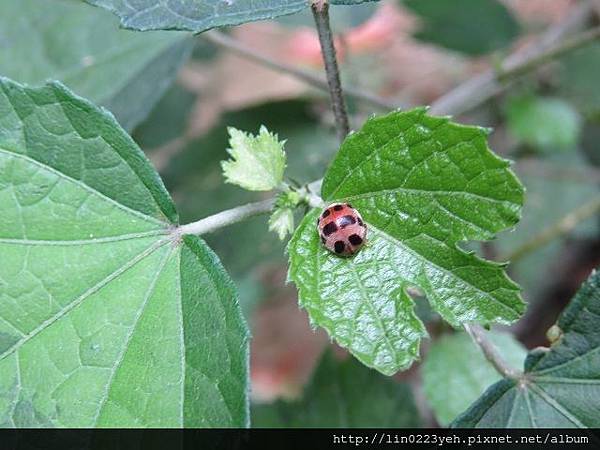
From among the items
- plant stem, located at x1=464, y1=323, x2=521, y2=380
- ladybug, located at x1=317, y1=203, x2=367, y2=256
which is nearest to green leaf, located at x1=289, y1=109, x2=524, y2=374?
ladybug, located at x1=317, y1=203, x2=367, y2=256

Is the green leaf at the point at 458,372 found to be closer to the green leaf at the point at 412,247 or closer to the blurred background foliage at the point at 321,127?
the blurred background foliage at the point at 321,127

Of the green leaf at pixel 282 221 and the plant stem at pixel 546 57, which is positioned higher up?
the plant stem at pixel 546 57

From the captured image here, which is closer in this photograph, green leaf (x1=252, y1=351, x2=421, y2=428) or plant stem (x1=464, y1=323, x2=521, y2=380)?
plant stem (x1=464, y1=323, x2=521, y2=380)

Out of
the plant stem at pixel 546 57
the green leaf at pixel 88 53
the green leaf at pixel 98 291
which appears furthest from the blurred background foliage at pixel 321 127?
the green leaf at pixel 98 291

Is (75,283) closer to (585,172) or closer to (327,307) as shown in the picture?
(327,307)

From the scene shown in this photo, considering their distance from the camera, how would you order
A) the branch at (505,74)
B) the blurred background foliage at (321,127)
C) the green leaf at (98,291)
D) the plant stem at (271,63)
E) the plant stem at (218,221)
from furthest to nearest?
the branch at (505,74) < the plant stem at (271,63) < the blurred background foliage at (321,127) < the plant stem at (218,221) < the green leaf at (98,291)

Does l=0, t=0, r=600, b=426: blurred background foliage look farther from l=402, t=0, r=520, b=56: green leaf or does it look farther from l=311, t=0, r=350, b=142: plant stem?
l=311, t=0, r=350, b=142: plant stem

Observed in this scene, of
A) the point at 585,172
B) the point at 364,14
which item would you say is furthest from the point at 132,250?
the point at 585,172

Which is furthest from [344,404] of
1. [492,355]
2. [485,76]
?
[485,76]
